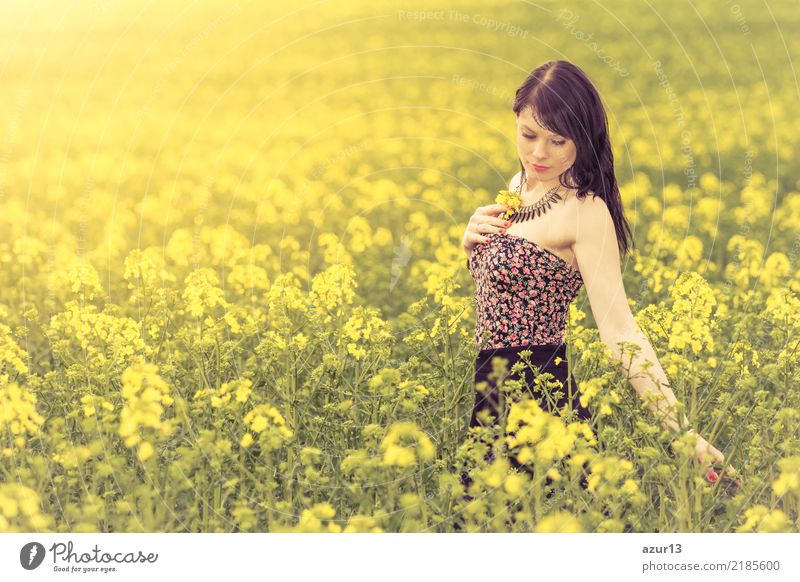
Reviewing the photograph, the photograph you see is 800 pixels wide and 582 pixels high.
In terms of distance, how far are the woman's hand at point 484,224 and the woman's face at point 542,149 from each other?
20 cm

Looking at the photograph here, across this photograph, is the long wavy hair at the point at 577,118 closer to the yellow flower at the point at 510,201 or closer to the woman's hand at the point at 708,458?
the yellow flower at the point at 510,201

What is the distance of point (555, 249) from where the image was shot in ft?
11.8

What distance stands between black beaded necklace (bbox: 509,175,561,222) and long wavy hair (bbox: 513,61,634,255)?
53mm

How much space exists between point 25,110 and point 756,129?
203 inches

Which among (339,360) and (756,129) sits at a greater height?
(756,129)

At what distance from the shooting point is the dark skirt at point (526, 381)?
3.65 meters

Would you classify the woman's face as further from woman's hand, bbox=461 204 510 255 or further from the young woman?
woman's hand, bbox=461 204 510 255

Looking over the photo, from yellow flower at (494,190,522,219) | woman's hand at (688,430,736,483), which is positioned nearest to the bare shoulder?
yellow flower at (494,190,522,219)

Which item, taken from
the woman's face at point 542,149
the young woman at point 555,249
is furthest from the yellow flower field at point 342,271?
the woman's face at point 542,149
